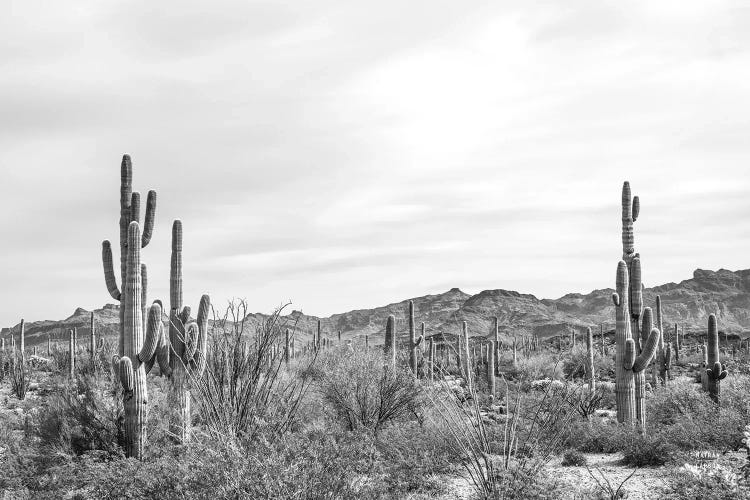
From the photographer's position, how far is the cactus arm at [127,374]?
14570mm

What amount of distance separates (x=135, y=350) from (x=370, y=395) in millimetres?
6372

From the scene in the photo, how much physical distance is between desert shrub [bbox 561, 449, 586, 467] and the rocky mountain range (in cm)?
10328

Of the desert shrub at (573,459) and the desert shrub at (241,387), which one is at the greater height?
the desert shrub at (241,387)

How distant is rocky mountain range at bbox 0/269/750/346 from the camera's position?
130 meters

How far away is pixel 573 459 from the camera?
52.4 feet

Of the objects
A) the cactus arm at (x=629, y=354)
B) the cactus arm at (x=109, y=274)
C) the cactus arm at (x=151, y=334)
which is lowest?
the cactus arm at (x=629, y=354)

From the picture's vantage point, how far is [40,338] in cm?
12744

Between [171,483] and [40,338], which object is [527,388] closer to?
[171,483]

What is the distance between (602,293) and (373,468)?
168066 mm

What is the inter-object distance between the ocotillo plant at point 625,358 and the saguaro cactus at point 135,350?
10.6 metres

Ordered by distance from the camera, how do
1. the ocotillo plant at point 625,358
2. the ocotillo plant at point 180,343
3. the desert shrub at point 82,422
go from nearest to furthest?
the ocotillo plant at point 180,343, the desert shrub at point 82,422, the ocotillo plant at point 625,358

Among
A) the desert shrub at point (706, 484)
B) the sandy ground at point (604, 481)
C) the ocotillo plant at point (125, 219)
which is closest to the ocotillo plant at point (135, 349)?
the ocotillo plant at point (125, 219)

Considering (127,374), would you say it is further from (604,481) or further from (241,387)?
(604,481)

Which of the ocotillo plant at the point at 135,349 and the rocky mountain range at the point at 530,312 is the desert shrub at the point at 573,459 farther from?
the rocky mountain range at the point at 530,312
